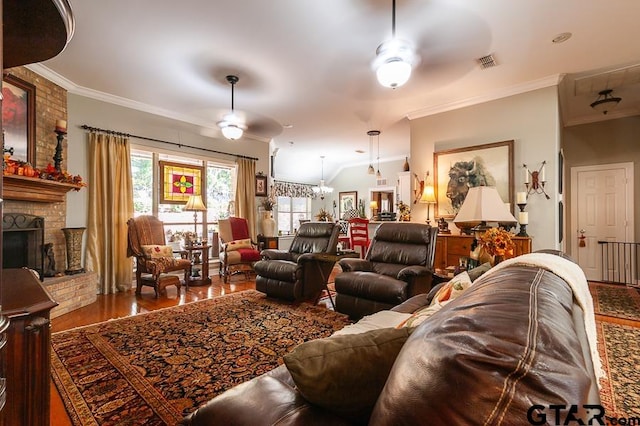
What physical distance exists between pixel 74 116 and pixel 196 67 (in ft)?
6.71

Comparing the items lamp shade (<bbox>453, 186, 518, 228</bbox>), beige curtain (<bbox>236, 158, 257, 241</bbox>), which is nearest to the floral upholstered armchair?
beige curtain (<bbox>236, 158, 257, 241</bbox>)

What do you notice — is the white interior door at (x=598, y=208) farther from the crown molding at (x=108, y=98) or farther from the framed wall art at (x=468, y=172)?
the crown molding at (x=108, y=98)

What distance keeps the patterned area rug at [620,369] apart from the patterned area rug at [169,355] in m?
1.90

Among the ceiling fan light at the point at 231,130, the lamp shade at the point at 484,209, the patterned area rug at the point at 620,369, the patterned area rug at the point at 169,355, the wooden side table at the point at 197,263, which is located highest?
the ceiling fan light at the point at 231,130

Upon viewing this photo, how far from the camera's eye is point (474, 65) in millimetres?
3500

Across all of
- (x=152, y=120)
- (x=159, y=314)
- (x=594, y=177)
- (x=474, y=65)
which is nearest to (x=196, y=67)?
(x=152, y=120)

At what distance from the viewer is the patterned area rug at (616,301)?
336 centimetres

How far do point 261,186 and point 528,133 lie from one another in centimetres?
480

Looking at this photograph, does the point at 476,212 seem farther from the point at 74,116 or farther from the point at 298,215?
the point at 298,215

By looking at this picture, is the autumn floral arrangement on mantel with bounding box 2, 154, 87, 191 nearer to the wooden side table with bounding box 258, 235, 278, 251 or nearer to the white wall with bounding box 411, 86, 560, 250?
the wooden side table with bounding box 258, 235, 278, 251

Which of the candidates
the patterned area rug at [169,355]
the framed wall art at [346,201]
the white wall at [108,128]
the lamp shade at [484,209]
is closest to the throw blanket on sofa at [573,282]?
the lamp shade at [484,209]

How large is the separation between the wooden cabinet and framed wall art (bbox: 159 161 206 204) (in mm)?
4500

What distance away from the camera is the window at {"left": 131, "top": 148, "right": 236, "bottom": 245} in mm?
4977

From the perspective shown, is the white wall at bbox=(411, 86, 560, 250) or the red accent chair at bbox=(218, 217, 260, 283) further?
the red accent chair at bbox=(218, 217, 260, 283)
